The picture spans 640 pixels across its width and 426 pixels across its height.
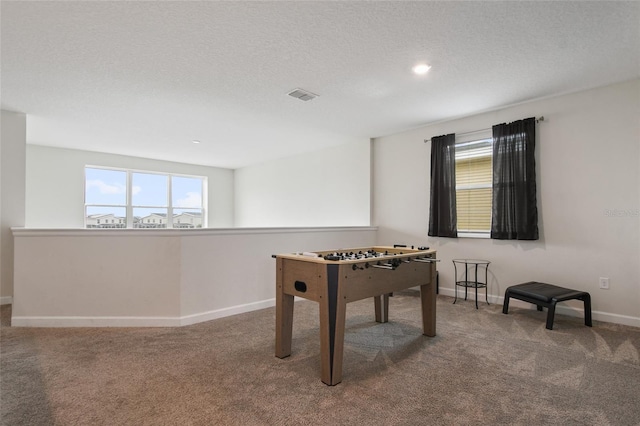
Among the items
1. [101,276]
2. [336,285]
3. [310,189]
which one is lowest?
[101,276]

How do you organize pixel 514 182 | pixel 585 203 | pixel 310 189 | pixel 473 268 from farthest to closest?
pixel 310 189 < pixel 473 268 < pixel 514 182 < pixel 585 203

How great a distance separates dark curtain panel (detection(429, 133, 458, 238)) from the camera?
4559mm

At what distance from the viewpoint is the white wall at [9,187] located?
408 centimetres

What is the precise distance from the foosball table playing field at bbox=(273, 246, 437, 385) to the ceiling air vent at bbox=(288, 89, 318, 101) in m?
1.83

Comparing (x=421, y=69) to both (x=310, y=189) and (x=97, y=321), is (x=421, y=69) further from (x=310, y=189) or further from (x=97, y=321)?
(x=97, y=321)

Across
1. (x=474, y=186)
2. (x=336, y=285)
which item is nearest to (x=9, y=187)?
(x=336, y=285)

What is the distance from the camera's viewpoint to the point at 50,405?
191 cm

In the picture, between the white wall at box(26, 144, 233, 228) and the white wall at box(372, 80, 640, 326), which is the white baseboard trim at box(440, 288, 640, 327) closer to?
the white wall at box(372, 80, 640, 326)

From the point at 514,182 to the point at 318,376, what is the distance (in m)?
3.25

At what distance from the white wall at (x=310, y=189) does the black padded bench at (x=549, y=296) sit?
2.59m

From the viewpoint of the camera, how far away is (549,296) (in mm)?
3158

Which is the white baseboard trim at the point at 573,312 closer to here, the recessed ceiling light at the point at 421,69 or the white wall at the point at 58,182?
the recessed ceiling light at the point at 421,69

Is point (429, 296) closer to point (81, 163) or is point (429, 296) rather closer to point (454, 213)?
point (454, 213)

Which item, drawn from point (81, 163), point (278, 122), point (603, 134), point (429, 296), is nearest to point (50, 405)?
point (429, 296)
